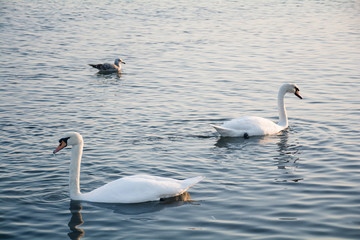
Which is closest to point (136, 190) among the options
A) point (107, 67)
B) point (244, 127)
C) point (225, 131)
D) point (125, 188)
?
point (125, 188)

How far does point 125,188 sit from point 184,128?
5235 mm

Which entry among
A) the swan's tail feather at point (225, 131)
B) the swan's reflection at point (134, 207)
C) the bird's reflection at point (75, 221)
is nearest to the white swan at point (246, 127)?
the swan's tail feather at point (225, 131)

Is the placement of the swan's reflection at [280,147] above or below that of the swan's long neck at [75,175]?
below

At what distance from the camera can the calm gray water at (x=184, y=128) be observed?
938 cm

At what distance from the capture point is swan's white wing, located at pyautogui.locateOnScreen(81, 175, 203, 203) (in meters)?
9.85

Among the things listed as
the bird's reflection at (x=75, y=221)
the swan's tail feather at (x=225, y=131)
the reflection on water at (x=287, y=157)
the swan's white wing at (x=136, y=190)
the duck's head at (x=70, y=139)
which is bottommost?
the reflection on water at (x=287, y=157)

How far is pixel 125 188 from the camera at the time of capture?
32.3ft

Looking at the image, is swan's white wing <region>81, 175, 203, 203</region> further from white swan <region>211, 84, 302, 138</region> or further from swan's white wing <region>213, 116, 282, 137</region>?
swan's white wing <region>213, 116, 282, 137</region>

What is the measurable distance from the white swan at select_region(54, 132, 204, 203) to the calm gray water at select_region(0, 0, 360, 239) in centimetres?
14

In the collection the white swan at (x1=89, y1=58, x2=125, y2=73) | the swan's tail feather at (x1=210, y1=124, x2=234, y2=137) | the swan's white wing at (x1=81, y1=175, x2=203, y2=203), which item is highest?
the swan's white wing at (x1=81, y1=175, x2=203, y2=203)

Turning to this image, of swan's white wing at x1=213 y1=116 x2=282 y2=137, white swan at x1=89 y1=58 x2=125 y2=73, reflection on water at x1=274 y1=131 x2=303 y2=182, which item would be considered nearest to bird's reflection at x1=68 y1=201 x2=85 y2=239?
reflection on water at x1=274 y1=131 x2=303 y2=182

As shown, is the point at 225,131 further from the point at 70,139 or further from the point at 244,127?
the point at 70,139

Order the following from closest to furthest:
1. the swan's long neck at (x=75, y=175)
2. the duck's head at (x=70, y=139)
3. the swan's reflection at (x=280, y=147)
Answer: the swan's long neck at (x=75, y=175) < the duck's head at (x=70, y=139) < the swan's reflection at (x=280, y=147)

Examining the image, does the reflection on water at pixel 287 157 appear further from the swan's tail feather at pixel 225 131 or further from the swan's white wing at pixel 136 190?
the swan's white wing at pixel 136 190
